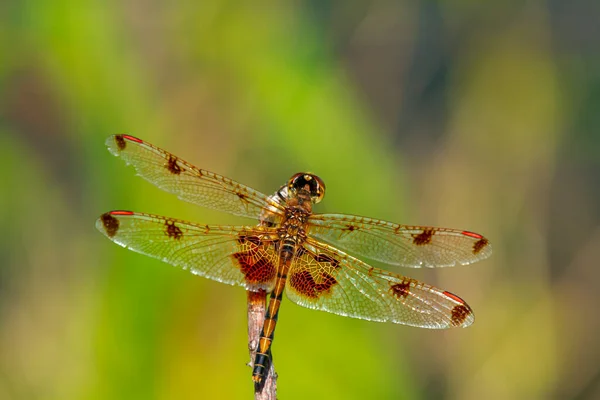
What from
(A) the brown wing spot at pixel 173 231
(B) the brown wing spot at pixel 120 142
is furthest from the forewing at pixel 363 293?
(B) the brown wing spot at pixel 120 142

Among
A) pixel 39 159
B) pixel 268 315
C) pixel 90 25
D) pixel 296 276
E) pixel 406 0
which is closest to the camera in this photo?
pixel 268 315

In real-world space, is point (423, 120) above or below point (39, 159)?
above

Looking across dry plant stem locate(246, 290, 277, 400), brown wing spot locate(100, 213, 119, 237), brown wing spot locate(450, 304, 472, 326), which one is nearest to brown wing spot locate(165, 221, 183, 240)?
brown wing spot locate(100, 213, 119, 237)

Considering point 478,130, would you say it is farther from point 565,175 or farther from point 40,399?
point 40,399

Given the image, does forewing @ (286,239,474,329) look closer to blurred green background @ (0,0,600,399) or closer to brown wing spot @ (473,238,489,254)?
brown wing spot @ (473,238,489,254)

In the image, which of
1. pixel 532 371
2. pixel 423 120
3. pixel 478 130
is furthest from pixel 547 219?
pixel 423 120

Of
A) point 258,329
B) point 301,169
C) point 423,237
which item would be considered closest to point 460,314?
point 423,237

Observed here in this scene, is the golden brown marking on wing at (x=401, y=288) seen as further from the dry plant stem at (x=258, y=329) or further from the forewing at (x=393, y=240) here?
the dry plant stem at (x=258, y=329)

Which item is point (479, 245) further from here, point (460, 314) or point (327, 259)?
point (327, 259)
